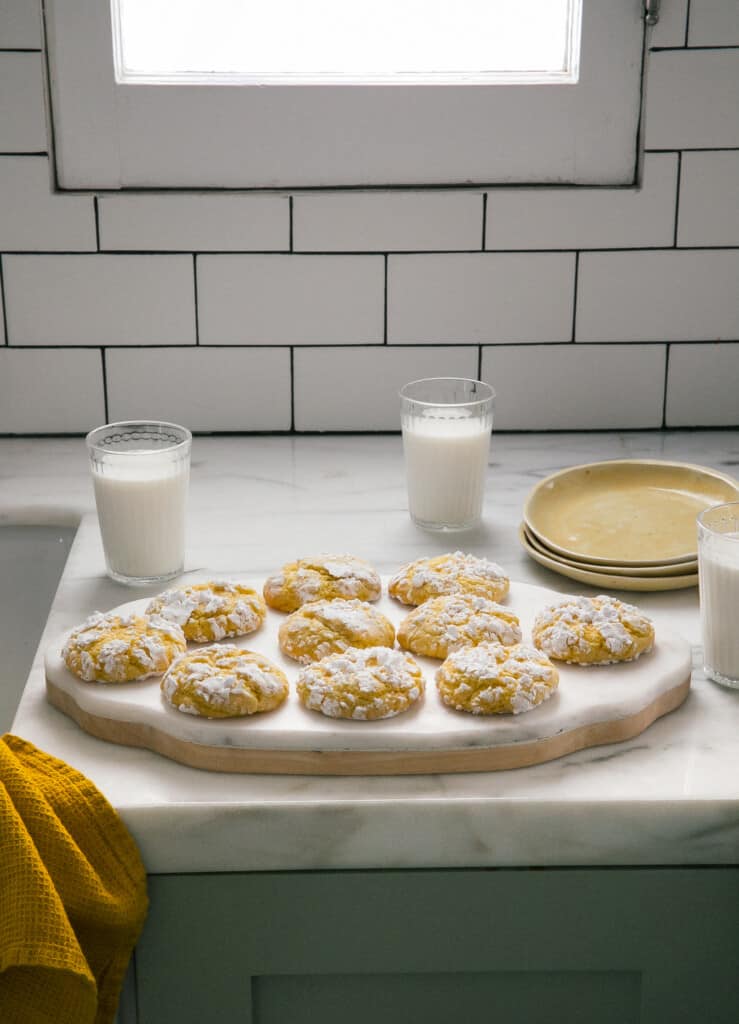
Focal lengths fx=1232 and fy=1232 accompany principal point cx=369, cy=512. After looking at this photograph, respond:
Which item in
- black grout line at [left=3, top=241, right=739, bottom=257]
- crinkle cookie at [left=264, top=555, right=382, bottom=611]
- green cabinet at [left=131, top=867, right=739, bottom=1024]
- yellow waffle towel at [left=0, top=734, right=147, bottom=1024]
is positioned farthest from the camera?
black grout line at [left=3, top=241, right=739, bottom=257]

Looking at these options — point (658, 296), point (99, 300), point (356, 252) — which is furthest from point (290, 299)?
point (658, 296)

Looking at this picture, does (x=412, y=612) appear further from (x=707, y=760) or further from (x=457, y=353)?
(x=457, y=353)

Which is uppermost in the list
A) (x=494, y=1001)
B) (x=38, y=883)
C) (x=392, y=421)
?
(x=392, y=421)

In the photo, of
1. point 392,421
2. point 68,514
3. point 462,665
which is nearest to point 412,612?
point 462,665

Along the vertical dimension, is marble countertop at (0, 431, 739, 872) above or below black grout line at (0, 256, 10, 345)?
below

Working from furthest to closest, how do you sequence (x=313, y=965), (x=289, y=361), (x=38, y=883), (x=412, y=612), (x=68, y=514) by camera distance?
(x=289, y=361) → (x=68, y=514) → (x=412, y=612) → (x=313, y=965) → (x=38, y=883)

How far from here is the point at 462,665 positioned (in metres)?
0.93

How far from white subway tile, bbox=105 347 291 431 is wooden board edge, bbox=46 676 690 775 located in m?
0.78

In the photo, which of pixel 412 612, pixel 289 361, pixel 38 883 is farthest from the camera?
pixel 289 361

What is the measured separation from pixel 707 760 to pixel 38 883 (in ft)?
1.57

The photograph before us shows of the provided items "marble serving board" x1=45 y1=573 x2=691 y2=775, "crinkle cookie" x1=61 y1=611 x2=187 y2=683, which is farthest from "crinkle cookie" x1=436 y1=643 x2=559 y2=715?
"crinkle cookie" x1=61 y1=611 x2=187 y2=683

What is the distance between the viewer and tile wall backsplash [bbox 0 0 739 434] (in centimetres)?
155

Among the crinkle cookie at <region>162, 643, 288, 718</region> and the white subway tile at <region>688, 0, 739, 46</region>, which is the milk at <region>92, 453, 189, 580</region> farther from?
the white subway tile at <region>688, 0, 739, 46</region>

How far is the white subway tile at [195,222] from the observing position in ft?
5.10
